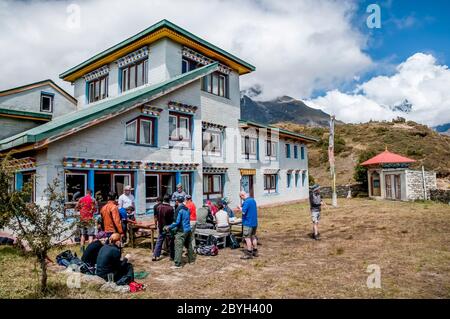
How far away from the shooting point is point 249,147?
2312 centimetres

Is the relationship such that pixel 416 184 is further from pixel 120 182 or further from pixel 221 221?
pixel 120 182

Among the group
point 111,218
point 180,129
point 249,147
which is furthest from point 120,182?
point 249,147

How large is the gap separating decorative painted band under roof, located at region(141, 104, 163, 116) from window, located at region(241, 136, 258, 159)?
8.74 m

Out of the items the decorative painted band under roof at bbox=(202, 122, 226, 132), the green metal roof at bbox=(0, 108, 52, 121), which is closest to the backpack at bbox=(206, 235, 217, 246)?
the decorative painted band under roof at bbox=(202, 122, 226, 132)

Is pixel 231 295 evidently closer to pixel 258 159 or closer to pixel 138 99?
pixel 138 99

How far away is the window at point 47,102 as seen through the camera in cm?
2160

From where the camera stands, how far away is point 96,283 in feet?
22.1

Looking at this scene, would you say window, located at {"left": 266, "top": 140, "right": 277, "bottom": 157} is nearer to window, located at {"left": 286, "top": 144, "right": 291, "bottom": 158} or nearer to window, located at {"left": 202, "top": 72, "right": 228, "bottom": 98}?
window, located at {"left": 286, "top": 144, "right": 291, "bottom": 158}

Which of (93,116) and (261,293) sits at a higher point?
(93,116)

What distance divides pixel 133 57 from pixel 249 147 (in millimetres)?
10078

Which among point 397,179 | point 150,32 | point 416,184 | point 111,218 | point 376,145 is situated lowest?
point 111,218

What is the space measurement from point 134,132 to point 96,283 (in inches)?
335

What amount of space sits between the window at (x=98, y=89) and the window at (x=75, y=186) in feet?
32.8
